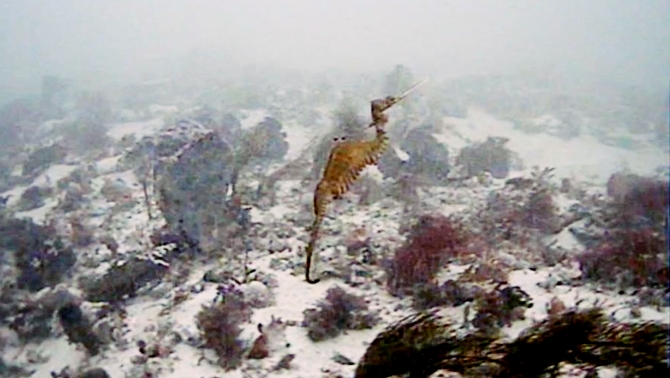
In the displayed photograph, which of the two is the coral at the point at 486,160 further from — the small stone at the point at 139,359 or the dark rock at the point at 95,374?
the dark rock at the point at 95,374

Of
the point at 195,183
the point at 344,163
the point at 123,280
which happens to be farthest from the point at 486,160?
the point at 344,163

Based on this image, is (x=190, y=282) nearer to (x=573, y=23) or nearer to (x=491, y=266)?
(x=491, y=266)

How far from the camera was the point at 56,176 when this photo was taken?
1536 centimetres

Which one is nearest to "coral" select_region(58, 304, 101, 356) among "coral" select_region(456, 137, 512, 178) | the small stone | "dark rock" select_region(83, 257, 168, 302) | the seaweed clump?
the small stone

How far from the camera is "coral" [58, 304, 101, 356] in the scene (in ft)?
22.8

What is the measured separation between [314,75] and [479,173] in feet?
71.8

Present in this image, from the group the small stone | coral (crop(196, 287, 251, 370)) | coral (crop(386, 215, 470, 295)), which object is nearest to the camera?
coral (crop(196, 287, 251, 370))

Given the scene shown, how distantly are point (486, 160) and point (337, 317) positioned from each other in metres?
8.31

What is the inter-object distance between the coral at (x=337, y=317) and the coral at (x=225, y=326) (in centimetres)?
81

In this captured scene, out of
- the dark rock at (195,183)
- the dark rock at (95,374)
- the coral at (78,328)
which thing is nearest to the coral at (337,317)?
the dark rock at (95,374)

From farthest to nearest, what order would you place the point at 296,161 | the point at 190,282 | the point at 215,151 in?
the point at 296,161 → the point at 215,151 → the point at 190,282

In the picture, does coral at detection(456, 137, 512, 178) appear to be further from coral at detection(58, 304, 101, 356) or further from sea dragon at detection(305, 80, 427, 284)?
sea dragon at detection(305, 80, 427, 284)

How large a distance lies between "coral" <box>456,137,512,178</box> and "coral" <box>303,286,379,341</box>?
7108mm

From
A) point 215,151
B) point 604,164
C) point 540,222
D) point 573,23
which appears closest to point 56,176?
point 215,151
